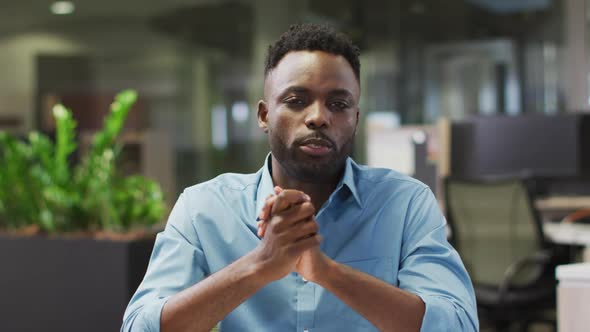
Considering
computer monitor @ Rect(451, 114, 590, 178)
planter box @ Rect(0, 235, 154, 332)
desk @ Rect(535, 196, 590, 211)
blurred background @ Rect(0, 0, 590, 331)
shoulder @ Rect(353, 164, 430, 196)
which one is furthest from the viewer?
blurred background @ Rect(0, 0, 590, 331)

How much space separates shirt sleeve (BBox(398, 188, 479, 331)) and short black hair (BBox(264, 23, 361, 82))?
0.24 metres

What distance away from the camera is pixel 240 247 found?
3.44 ft

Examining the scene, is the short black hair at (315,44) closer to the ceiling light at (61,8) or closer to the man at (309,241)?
the man at (309,241)

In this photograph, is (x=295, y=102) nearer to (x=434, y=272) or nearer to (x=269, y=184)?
(x=269, y=184)

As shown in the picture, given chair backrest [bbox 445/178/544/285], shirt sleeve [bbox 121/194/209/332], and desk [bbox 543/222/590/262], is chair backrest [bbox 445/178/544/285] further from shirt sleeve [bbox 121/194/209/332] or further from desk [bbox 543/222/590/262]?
shirt sleeve [bbox 121/194/209/332]

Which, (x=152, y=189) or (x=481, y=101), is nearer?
(x=152, y=189)

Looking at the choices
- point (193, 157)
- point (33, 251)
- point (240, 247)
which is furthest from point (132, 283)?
point (193, 157)

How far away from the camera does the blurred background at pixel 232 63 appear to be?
568 centimetres

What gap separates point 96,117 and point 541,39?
3955 mm

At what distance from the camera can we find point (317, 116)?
966mm

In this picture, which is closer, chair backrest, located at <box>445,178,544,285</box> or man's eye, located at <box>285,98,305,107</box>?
man's eye, located at <box>285,98,305,107</box>

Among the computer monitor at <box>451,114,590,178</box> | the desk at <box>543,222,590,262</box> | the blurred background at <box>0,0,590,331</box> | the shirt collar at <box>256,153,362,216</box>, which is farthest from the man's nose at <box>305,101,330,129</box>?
the blurred background at <box>0,0,590,331</box>

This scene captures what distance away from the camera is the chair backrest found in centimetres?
288

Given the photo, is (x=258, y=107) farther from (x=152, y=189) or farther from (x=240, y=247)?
(x=152, y=189)
